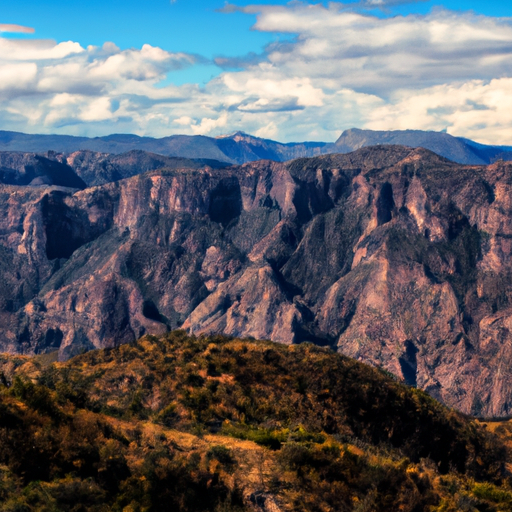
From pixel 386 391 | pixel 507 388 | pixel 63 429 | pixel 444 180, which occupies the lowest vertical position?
pixel 507 388

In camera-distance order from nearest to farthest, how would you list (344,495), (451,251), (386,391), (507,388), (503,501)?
(344,495)
(503,501)
(386,391)
(507,388)
(451,251)

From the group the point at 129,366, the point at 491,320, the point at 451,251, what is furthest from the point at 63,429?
the point at 451,251

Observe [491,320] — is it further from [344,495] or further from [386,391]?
[344,495]

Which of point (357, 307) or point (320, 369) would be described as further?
point (357, 307)

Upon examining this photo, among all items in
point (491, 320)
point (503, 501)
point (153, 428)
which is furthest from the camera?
point (491, 320)

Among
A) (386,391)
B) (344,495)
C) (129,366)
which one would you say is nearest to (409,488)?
(344,495)

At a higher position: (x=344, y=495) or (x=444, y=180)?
(x=444, y=180)

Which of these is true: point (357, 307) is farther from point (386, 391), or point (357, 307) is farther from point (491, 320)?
point (386, 391)
